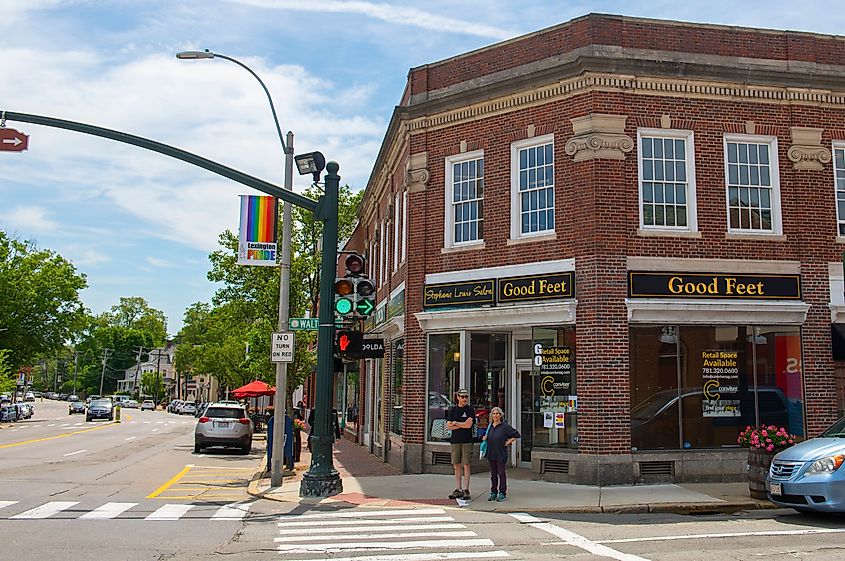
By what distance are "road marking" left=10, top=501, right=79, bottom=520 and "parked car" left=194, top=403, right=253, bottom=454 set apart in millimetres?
13124

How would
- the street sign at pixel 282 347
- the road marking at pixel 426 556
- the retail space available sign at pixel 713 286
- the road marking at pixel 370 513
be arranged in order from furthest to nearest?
1. the street sign at pixel 282 347
2. the retail space available sign at pixel 713 286
3. the road marking at pixel 370 513
4. the road marking at pixel 426 556

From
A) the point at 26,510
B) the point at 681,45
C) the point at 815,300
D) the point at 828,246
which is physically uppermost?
the point at 681,45

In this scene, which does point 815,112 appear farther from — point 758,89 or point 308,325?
point 308,325

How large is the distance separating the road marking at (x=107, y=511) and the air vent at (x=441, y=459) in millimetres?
6341

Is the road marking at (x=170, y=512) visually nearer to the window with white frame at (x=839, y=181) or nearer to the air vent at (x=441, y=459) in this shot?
the air vent at (x=441, y=459)

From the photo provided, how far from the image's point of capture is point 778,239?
15766 mm

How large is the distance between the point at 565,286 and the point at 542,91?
162 inches

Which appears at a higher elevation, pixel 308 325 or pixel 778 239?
pixel 778 239

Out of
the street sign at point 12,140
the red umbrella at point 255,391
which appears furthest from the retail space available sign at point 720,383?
the red umbrella at point 255,391

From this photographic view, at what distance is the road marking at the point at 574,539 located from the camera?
834 cm

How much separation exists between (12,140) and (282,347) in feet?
19.5

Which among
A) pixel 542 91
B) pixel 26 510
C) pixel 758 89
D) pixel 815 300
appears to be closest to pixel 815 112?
pixel 758 89

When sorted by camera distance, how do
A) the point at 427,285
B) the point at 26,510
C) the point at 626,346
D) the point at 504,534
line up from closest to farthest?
the point at 504,534 < the point at 26,510 < the point at 626,346 < the point at 427,285

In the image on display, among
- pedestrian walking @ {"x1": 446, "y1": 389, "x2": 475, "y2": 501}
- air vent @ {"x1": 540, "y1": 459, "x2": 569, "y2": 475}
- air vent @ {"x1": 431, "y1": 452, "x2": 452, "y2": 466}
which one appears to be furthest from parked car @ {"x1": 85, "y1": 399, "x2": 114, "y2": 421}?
pedestrian walking @ {"x1": 446, "y1": 389, "x2": 475, "y2": 501}
